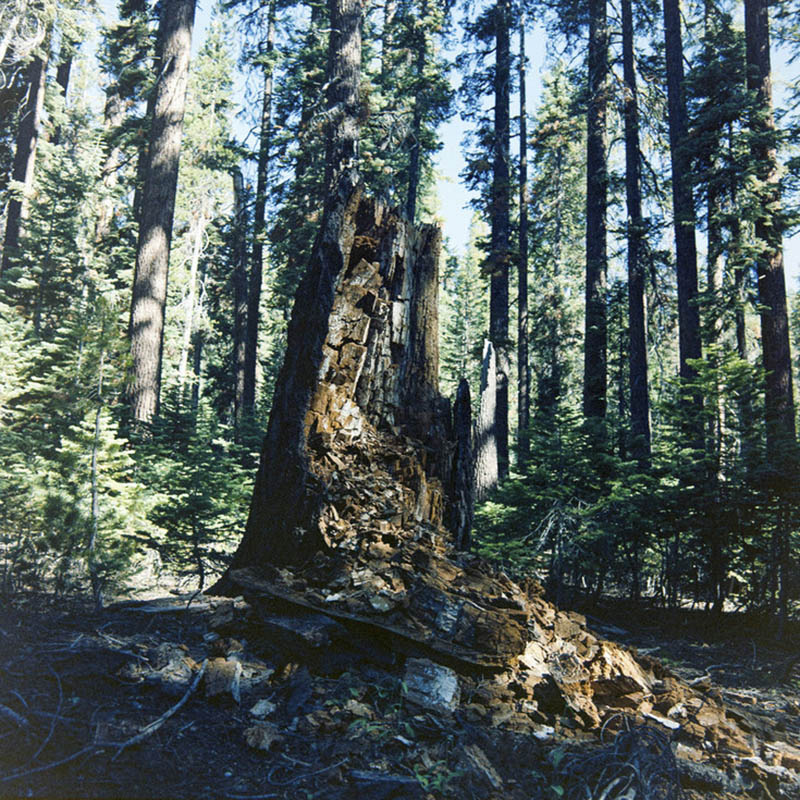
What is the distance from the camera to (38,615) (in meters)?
4.05

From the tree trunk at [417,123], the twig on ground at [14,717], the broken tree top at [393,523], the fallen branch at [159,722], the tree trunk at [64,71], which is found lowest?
the fallen branch at [159,722]

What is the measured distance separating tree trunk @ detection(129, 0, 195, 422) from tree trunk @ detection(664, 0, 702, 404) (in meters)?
10.7

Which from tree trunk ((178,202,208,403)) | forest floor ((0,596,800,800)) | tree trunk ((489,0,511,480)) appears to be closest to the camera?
forest floor ((0,596,800,800))

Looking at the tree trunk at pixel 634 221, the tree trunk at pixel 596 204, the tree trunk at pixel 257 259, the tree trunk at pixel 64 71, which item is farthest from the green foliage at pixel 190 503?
the tree trunk at pixel 64 71

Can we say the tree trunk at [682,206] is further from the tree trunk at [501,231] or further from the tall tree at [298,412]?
the tall tree at [298,412]

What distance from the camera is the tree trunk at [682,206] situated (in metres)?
12.2

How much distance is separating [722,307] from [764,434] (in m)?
5.86

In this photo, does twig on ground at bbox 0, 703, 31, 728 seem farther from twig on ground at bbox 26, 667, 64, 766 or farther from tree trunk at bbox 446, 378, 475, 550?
tree trunk at bbox 446, 378, 475, 550

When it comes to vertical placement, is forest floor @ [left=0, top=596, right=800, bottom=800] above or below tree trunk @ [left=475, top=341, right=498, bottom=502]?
below

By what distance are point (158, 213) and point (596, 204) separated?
33.0 ft

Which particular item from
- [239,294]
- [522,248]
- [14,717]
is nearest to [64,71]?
[239,294]

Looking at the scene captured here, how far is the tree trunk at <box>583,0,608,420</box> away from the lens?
12.9 metres

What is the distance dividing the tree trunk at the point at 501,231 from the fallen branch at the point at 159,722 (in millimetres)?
10743

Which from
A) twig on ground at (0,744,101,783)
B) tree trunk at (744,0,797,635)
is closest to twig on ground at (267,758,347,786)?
twig on ground at (0,744,101,783)
